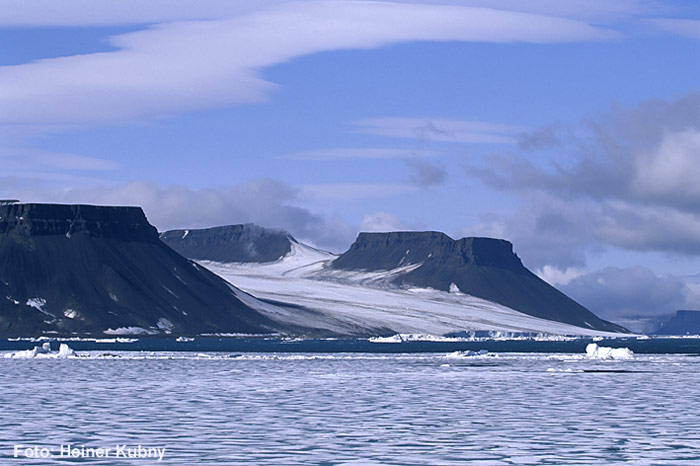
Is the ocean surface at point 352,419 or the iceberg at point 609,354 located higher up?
the iceberg at point 609,354

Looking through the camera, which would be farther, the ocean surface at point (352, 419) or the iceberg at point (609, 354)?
the iceberg at point (609, 354)

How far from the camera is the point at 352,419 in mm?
53844

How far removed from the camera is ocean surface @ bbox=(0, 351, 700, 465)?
41406 mm

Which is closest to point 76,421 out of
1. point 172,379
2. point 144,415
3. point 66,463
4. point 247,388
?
point 144,415

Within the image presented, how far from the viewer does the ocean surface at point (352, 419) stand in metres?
41.4

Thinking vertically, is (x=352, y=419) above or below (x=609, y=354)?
below

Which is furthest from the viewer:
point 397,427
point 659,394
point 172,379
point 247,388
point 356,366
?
point 356,366

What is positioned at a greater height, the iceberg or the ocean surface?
the iceberg

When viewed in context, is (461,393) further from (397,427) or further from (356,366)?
(356,366)

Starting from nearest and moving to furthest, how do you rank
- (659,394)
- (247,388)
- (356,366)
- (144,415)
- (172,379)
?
(144,415), (659,394), (247,388), (172,379), (356,366)

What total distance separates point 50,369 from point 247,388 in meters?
35.0

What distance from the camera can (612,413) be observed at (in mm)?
57156

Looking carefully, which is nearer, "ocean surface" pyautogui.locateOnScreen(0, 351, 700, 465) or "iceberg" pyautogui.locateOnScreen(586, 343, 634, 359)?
"ocean surface" pyautogui.locateOnScreen(0, 351, 700, 465)

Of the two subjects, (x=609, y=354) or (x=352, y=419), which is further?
(x=609, y=354)
